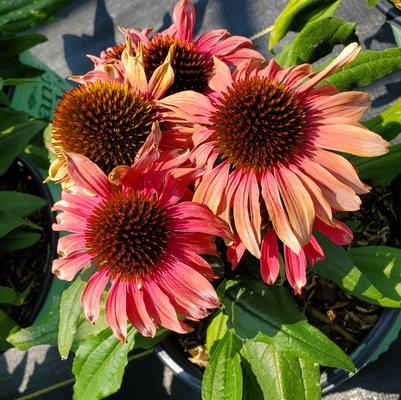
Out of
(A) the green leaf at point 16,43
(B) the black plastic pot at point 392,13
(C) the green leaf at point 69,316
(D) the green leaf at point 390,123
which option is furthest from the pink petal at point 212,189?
(A) the green leaf at point 16,43

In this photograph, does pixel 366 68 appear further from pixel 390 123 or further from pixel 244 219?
pixel 244 219

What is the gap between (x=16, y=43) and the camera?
1170 millimetres

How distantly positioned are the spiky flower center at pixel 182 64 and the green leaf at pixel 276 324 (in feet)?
0.87

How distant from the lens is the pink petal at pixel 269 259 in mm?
534

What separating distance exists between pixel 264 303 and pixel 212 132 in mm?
230

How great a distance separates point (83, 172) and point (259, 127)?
0.65 feet

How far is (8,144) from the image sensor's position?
1.01 meters

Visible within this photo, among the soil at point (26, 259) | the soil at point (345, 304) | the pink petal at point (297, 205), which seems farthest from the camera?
the soil at point (26, 259)

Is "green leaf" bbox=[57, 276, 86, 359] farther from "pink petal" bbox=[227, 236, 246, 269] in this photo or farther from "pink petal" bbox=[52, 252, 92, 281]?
"pink petal" bbox=[227, 236, 246, 269]

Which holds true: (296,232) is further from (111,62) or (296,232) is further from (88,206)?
(111,62)

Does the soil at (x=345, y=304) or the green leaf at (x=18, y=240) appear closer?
the soil at (x=345, y=304)

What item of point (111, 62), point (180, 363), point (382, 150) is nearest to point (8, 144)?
point (111, 62)

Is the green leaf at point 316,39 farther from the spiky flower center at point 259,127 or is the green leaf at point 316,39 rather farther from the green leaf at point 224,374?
the green leaf at point 224,374

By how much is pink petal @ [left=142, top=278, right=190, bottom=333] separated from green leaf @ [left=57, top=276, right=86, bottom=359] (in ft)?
0.35
